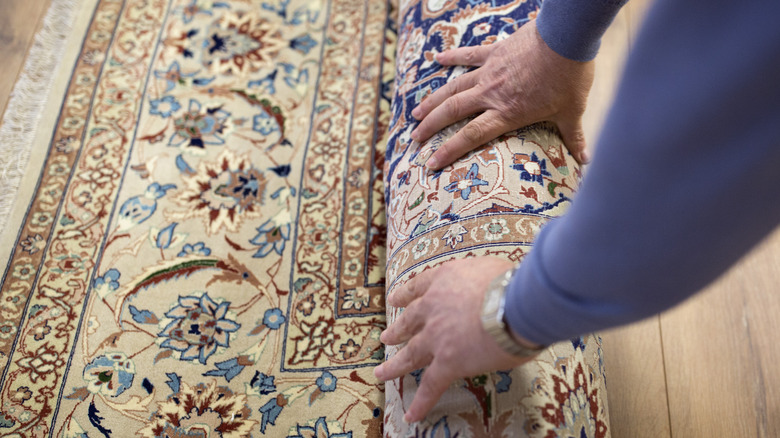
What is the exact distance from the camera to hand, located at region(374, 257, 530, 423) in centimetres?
52

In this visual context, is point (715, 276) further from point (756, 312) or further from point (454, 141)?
point (756, 312)

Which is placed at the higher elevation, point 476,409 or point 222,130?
point 222,130

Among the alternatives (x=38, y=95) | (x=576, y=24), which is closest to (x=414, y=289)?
(x=576, y=24)

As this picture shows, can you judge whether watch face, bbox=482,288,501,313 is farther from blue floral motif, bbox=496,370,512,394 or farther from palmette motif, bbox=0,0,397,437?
palmette motif, bbox=0,0,397,437

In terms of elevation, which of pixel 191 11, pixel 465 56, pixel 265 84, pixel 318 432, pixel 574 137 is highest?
pixel 191 11

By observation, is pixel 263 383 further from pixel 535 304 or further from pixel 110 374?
pixel 535 304

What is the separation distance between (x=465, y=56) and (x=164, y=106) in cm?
68

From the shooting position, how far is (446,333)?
21.3 inches

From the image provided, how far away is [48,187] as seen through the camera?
1.04 meters

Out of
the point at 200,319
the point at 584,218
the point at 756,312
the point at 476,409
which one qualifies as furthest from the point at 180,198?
the point at 756,312

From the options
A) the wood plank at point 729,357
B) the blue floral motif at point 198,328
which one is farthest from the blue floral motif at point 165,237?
the wood plank at point 729,357

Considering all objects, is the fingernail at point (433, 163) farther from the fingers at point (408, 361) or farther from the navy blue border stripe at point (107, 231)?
the navy blue border stripe at point (107, 231)

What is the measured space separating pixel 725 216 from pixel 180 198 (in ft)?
2.96

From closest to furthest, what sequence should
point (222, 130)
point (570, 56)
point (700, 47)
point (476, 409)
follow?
point (700, 47)
point (476, 409)
point (570, 56)
point (222, 130)
